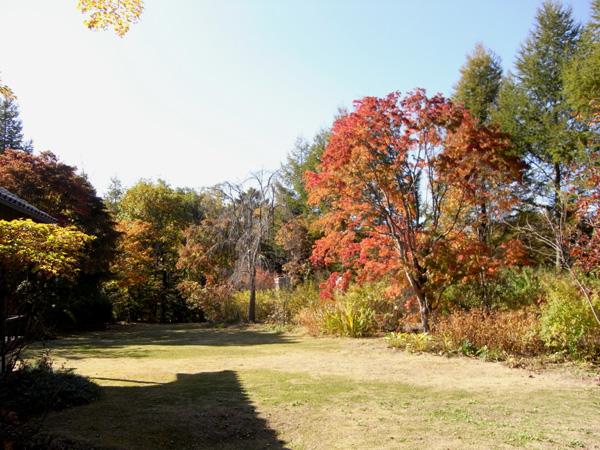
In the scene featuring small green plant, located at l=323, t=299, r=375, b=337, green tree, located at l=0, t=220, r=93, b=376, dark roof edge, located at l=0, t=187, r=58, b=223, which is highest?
dark roof edge, located at l=0, t=187, r=58, b=223

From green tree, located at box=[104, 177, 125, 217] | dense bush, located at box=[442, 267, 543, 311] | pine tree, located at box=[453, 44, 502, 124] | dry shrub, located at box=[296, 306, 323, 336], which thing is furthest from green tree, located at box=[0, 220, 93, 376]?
green tree, located at box=[104, 177, 125, 217]

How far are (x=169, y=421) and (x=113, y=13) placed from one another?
445cm

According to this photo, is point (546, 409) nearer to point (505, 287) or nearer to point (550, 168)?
point (505, 287)

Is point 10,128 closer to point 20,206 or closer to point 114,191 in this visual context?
point 114,191

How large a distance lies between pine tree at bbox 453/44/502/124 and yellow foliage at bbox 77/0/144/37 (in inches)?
768

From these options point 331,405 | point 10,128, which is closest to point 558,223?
point 331,405

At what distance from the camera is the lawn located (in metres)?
4.48

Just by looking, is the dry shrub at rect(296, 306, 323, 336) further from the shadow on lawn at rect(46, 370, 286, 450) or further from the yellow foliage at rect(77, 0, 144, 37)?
the yellow foliage at rect(77, 0, 144, 37)

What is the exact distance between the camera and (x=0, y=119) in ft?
131

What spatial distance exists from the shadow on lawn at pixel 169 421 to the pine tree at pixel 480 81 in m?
19.1

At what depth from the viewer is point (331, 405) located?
5.72 m

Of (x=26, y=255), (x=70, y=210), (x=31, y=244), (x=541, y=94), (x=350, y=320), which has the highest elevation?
(x=541, y=94)

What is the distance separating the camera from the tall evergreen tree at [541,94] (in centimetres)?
1842

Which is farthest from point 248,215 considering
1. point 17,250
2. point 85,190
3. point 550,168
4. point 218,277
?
point 17,250
